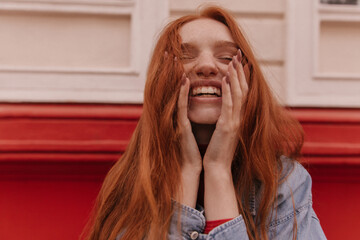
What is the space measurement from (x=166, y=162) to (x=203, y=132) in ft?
0.71

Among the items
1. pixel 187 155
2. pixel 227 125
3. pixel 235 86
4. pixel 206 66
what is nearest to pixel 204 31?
pixel 206 66

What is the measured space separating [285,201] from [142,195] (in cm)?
60

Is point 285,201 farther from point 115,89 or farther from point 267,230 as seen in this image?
point 115,89

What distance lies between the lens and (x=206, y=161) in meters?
1.57

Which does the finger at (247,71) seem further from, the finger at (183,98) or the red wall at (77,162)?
the red wall at (77,162)

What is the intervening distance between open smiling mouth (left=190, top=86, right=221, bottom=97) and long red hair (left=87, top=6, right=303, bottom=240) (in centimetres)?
8

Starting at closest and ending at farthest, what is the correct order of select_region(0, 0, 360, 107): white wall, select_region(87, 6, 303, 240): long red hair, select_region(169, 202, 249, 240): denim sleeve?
select_region(169, 202, 249, 240): denim sleeve
select_region(87, 6, 303, 240): long red hair
select_region(0, 0, 360, 107): white wall

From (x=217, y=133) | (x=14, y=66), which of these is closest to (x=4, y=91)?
(x=14, y=66)

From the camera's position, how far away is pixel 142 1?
2518 mm

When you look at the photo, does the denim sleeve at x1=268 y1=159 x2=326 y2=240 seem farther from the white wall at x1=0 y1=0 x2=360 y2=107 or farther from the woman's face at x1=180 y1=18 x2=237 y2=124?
the white wall at x1=0 y1=0 x2=360 y2=107

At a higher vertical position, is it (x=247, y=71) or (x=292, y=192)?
(x=247, y=71)

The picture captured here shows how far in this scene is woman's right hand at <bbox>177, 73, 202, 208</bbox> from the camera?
1.53m

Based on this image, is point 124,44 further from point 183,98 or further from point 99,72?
point 183,98

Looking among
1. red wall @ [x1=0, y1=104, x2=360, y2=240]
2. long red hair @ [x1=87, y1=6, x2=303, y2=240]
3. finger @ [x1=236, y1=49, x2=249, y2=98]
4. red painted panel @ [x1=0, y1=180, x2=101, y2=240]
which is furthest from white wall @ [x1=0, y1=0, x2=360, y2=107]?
finger @ [x1=236, y1=49, x2=249, y2=98]
